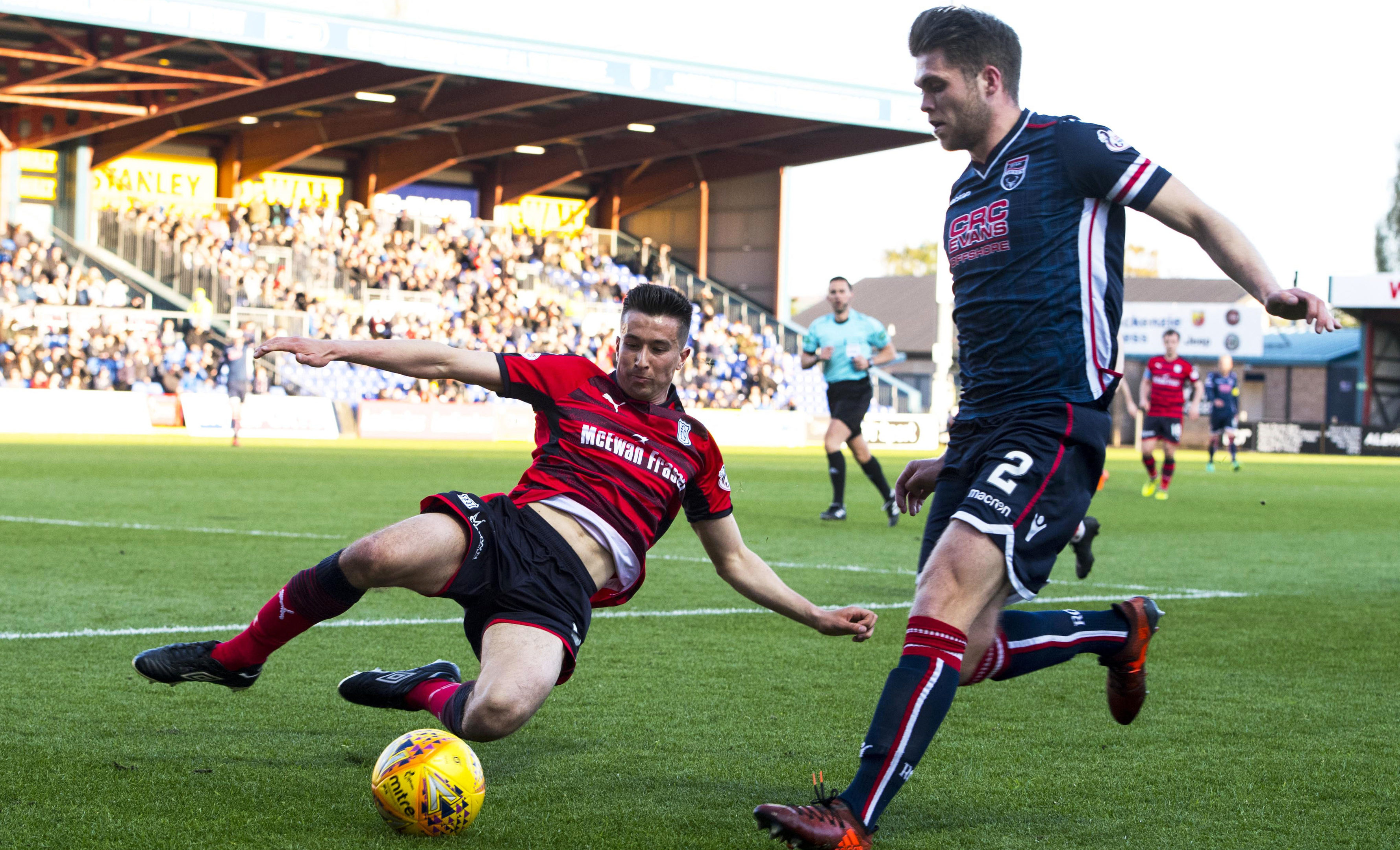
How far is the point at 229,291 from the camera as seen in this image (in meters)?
35.1

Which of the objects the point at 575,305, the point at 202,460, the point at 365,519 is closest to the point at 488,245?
the point at 575,305

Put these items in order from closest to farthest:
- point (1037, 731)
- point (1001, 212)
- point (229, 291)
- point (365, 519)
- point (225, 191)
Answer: point (1001, 212), point (1037, 731), point (365, 519), point (229, 291), point (225, 191)

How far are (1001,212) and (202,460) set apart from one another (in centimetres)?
1789

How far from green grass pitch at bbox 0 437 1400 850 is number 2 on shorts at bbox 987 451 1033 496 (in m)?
0.81

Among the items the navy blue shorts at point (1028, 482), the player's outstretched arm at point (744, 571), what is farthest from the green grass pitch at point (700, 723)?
the navy blue shorts at point (1028, 482)

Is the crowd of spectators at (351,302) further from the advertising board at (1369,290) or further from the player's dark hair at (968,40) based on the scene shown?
the player's dark hair at (968,40)

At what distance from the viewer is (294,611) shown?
4.11 m

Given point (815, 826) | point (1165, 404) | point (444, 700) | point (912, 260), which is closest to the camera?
point (815, 826)

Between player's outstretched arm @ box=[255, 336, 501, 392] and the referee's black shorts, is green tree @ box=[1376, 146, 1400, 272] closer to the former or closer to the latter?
the referee's black shorts

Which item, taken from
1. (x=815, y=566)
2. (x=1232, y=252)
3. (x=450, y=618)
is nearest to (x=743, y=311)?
(x=815, y=566)

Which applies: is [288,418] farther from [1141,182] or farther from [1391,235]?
[1391,235]

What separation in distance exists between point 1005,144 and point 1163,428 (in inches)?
606

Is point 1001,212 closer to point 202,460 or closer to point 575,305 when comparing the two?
point 202,460

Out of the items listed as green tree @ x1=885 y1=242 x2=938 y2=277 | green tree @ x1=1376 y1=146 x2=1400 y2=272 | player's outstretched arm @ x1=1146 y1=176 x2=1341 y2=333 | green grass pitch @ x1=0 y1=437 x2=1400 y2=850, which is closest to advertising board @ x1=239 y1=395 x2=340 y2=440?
green grass pitch @ x1=0 y1=437 x2=1400 y2=850
